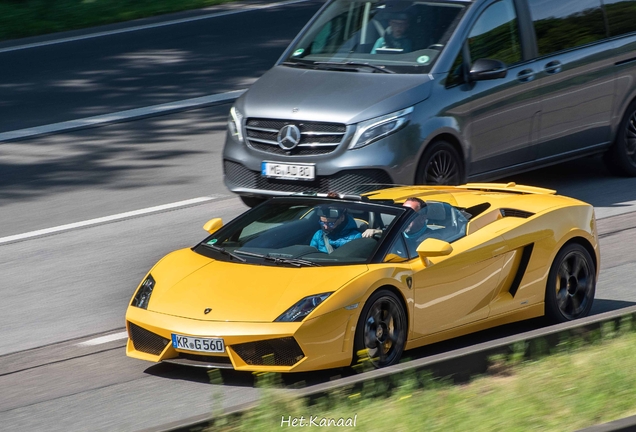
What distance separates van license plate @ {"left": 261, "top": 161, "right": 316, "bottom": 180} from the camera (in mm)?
10719

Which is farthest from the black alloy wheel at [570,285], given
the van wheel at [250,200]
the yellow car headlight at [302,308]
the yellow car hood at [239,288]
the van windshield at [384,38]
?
the van wheel at [250,200]

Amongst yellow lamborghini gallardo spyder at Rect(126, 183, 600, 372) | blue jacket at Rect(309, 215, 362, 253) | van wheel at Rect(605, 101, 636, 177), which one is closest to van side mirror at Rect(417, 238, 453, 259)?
yellow lamborghini gallardo spyder at Rect(126, 183, 600, 372)

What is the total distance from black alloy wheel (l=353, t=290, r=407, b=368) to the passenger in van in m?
4.67

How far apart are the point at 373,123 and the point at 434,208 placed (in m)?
2.58

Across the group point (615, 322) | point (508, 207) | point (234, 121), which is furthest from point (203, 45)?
point (615, 322)

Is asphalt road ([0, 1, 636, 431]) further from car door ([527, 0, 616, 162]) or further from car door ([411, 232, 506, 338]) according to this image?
car door ([527, 0, 616, 162])

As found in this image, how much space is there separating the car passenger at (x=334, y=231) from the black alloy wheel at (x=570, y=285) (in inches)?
57.9

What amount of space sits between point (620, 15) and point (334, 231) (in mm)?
6319

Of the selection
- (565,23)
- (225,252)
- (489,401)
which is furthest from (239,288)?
(565,23)

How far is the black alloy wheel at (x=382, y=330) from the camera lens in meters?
7.09

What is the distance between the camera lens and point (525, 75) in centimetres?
1184

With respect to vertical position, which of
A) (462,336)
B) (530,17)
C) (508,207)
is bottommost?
(462,336)

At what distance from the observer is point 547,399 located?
234 inches

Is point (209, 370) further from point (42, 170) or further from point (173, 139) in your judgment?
point (173, 139)
